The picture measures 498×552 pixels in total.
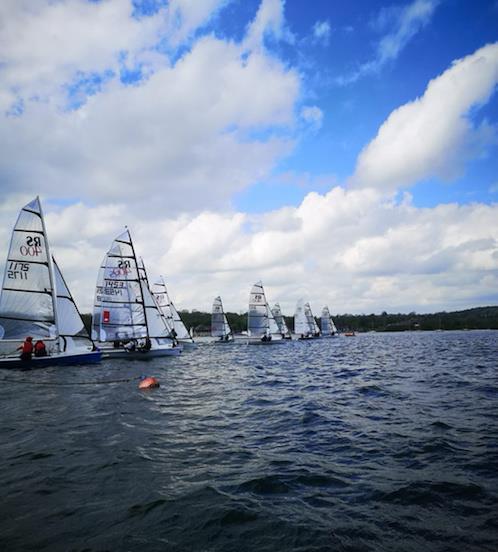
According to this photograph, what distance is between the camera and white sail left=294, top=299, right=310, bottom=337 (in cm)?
8631

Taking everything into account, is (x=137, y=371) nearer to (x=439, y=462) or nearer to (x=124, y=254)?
(x=124, y=254)

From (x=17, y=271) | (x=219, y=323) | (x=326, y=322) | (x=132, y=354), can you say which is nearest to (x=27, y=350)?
(x=17, y=271)

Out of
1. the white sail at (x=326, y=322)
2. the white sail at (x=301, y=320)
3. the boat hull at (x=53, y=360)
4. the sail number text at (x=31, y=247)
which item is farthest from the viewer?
the white sail at (x=326, y=322)

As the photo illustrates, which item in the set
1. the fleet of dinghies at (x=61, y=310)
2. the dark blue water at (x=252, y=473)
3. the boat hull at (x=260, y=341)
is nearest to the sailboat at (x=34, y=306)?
the fleet of dinghies at (x=61, y=310)

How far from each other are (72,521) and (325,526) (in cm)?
330

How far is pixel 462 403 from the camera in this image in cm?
1306

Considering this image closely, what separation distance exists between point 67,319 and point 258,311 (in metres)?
38.8

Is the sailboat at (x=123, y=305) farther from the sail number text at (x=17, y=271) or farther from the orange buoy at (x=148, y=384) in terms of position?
the orange buoy at (x=148, y=384)

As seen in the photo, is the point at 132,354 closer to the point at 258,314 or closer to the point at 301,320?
the point at 258,314

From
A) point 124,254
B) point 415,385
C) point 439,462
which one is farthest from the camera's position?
point 124,254

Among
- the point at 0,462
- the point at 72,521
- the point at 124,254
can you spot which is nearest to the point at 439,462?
the point at 72,521

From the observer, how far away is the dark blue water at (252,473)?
5043 mm

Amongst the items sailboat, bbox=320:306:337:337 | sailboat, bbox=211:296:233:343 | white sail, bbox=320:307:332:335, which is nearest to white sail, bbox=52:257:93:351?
sailboat, bbox=211:296:233:343

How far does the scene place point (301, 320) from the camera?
3489 inches
